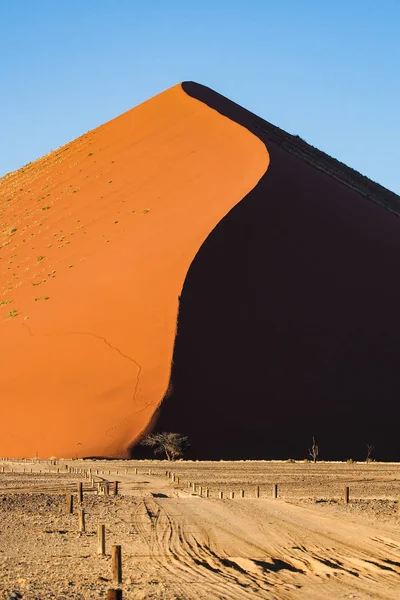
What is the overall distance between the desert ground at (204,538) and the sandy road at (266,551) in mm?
15

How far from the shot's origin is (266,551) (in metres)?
11.7

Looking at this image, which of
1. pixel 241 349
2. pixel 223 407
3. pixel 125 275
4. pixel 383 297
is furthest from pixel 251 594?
pixel 383 297

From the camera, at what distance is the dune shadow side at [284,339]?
3155 centimetres

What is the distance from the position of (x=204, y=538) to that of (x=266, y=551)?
1.35 m

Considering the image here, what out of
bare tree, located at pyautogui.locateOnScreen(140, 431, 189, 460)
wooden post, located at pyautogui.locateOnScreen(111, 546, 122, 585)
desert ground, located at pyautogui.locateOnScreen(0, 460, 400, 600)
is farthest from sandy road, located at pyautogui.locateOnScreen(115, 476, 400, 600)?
bare tree, located at pyautogui.locateOnScreen(140, 431, 189, 460)

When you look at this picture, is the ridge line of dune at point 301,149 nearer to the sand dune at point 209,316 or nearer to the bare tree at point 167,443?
the sand dune at point 209,316

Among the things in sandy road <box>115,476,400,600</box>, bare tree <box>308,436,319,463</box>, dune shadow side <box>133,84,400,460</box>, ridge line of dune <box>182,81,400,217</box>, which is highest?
ridge line of dune <box>182,81,400,217</box>

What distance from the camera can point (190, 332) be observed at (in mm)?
32906

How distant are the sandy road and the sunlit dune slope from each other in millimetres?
13708

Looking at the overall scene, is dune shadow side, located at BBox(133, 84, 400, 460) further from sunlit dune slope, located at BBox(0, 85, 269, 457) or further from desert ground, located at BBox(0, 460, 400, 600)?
desert ground, located at BBox(0, 460, 400, 600)

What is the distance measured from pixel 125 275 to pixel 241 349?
5434 millimetres

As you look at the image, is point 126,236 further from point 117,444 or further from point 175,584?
point 175,584

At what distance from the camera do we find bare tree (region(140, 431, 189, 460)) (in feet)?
95.9

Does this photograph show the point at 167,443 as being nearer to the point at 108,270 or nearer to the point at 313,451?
the point at 313,451
